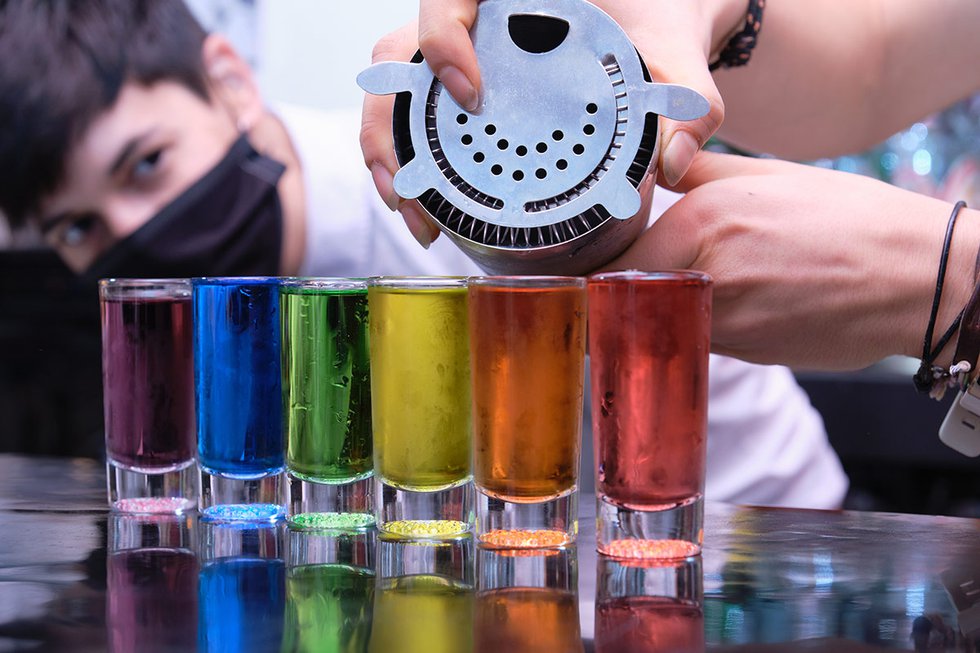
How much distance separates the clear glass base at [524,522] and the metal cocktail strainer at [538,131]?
0.15 m

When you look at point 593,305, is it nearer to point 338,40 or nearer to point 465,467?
point 465,467

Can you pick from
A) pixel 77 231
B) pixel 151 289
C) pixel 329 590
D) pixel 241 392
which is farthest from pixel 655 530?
pixel 77 231

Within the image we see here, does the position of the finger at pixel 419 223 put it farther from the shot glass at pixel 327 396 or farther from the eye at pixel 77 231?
the eye at pixel 77 231

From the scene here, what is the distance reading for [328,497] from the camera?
75 centimetres

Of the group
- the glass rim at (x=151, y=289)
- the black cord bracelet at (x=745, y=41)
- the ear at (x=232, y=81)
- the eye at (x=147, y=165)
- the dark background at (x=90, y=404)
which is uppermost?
the ear at (x=232, y=81)

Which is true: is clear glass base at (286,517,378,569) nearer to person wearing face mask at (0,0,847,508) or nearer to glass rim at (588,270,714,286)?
glass rim at (588,270,714,286)

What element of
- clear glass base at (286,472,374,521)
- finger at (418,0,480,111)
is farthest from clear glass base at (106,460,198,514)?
finger at (418,0,480,111)

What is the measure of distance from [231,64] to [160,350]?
4.12 feet

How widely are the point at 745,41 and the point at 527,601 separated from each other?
2.43 feet

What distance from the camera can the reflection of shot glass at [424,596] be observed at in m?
0.50

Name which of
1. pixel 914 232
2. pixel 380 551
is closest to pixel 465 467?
pixel 380 551

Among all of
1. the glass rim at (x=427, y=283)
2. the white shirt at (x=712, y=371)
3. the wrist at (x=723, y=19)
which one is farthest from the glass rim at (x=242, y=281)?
the white shirt at (x=712, y=371)

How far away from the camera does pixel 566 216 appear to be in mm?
672

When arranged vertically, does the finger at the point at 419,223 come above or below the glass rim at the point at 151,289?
Result: above
